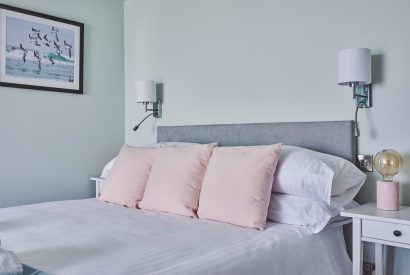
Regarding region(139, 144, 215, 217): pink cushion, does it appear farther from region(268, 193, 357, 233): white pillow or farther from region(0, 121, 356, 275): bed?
region(268, 193, 357, 233): white pillow

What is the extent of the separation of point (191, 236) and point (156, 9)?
2.34 metres

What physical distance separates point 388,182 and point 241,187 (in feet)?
2.29

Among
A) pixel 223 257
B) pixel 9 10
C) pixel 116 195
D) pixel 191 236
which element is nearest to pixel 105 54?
pixel 9 10

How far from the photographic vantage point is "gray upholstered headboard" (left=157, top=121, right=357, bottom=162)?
6.84 ft

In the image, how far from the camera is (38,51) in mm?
3047

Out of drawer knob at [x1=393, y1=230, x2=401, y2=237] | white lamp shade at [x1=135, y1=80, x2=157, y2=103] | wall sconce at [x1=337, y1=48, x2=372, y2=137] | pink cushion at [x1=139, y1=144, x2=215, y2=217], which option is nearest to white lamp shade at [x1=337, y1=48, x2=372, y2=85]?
wall sconce at [x1=337, y1=48, x2=372, y2=137]

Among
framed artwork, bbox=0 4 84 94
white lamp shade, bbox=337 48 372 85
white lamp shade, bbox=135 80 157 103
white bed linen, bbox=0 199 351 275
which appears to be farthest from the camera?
white lamp shade, bbox=135 80 157 103

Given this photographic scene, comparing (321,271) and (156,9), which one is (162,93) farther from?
(321,271)

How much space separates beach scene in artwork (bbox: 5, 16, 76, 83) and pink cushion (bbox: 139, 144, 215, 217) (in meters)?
1.46

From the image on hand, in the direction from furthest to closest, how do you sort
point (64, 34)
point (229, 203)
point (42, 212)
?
point (64, 34), point (42, 212), point (229, 203)

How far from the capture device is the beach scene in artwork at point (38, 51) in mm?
2906

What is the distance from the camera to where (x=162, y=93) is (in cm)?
326

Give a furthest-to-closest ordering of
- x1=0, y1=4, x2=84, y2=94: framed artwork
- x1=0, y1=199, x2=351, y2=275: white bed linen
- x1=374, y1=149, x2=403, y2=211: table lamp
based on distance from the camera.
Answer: x1=0, y1=4, x2=84, y2=94: framed artwork < x1=374, y1=149, x2=403, y2=211: table lamp < x1=0, y1=199, x2=351, y2=275: white bed linen

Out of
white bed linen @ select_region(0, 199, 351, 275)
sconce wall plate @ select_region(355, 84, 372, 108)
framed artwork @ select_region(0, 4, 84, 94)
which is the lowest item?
white bed linen @ select_region(0, 199, 351, 275)
